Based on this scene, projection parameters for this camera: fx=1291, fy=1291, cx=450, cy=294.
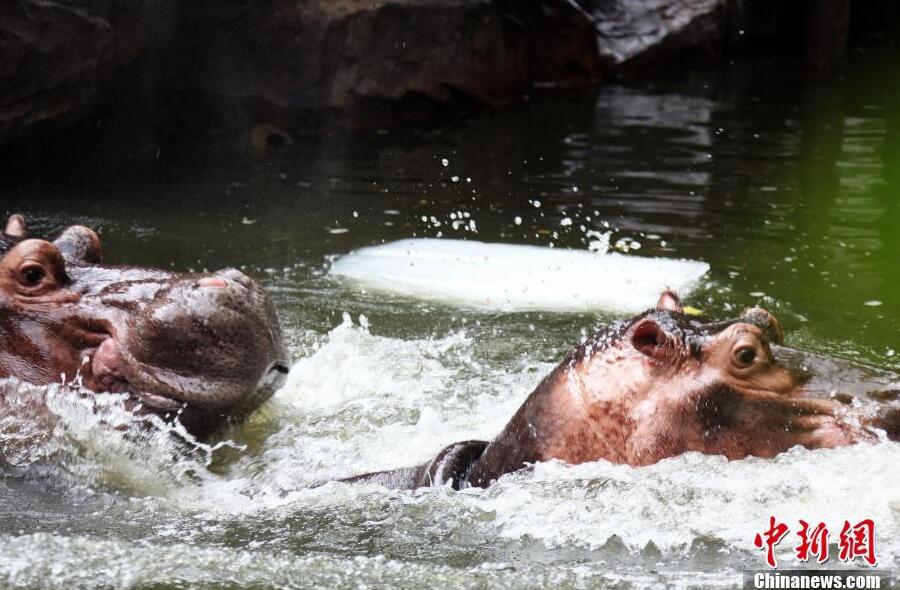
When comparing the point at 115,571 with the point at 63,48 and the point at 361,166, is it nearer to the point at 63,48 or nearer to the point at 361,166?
the point at 63,48

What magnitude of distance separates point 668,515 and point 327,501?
2.97ft

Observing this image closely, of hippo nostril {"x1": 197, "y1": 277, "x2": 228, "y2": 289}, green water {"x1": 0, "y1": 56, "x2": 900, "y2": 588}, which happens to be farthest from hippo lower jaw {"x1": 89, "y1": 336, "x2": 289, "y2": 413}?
hippo nostril {"x1": 197, "y1": 277, "x2": 228, "y2": 289}

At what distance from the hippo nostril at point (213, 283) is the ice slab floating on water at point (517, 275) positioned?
6.99ft

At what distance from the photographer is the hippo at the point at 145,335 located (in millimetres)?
3609

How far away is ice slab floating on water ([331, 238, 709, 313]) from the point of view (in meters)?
5.69

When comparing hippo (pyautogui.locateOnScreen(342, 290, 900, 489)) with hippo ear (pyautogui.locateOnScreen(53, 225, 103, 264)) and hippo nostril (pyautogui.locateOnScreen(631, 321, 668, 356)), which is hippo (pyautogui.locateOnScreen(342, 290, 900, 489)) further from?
hippo ear (pyautogui.locateOnScreen(53, 225, 103, 264))

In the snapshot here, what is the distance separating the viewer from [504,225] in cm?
705

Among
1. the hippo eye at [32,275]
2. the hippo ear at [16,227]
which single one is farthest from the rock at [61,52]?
the hippo eye at [32,275]

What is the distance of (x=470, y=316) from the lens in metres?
5.55

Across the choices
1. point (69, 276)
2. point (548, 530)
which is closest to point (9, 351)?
point (69, 276)

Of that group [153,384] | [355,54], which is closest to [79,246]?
[153,384]

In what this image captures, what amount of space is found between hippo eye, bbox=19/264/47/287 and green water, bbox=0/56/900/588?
1.35 ft

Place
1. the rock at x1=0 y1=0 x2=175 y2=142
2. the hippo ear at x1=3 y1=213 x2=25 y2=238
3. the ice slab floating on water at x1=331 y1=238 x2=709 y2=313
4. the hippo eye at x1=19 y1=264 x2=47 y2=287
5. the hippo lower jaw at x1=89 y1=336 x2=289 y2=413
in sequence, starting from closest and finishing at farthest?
the hippo lower jaw at x1=89 y1=336 x2=289 y2=413, the hippo eye at x1=19 y1=264 x2=47 y2=287, the hippo ear at x1=3 y1=213 x2=25 y2=238, the ice slab floating on water at x1=331 y1=238 x2=709 y2=313, the rock at x1=0 y1=0 x2=175 y2=142

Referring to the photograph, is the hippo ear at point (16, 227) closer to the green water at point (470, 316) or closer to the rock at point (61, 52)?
the green water at point (470, 316)
